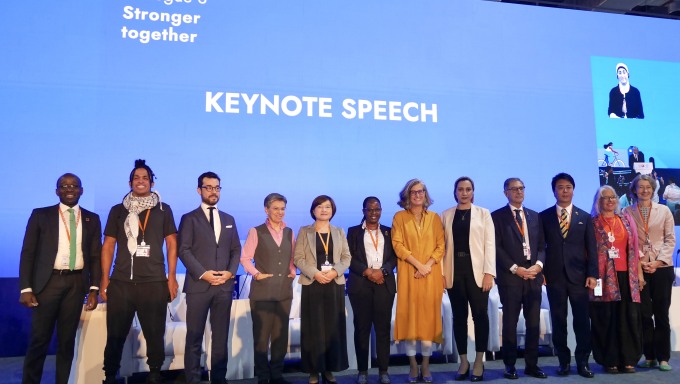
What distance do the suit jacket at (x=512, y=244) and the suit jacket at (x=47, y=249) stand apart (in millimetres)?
A: 2635

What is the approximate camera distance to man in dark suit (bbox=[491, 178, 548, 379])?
3963 mm

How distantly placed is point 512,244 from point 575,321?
71 cm

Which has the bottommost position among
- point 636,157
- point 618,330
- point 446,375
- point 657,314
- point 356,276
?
point 446,375

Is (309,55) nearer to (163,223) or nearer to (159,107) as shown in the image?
(159,107)

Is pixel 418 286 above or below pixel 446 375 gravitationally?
above

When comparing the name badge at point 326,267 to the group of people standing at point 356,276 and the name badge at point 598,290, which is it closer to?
the group of people standing at point 356,276

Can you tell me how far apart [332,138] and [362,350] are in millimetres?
2182

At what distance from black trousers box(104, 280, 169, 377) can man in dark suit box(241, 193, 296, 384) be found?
0.61m

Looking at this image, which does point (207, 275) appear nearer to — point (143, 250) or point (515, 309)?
point (143, 250)

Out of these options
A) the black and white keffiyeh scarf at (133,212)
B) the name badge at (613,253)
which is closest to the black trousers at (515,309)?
the name badge at (613,253)

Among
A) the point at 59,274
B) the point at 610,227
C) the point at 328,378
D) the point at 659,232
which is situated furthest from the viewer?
the point at 659,232

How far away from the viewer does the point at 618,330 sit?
4188mm

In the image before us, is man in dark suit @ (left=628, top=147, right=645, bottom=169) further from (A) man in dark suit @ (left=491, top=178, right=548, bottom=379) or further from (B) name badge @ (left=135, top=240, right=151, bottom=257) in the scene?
(B) name badge @ (left=135, top=240, right=151, bottom=257)

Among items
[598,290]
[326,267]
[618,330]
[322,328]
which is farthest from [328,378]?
[618,330]
